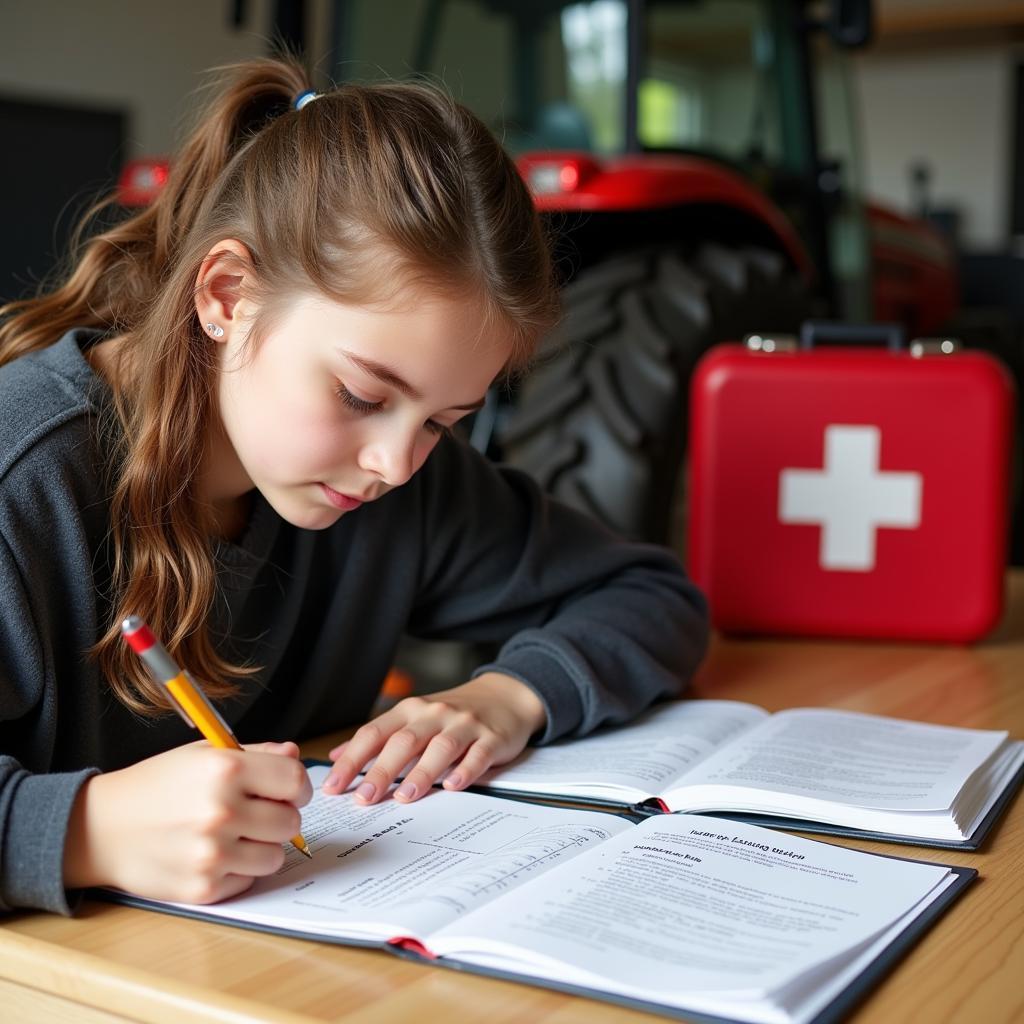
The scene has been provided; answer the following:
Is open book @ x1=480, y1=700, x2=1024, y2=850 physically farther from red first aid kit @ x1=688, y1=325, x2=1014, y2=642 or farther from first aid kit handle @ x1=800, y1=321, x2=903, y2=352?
first aid kit handle @ x1=800, y1=321, x2=903, y2=352

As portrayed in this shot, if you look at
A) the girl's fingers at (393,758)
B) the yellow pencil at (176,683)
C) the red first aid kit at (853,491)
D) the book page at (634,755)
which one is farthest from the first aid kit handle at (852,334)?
the yellow pencil at (176,683)

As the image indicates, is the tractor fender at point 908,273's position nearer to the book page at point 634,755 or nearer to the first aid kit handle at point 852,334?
the first aid kit handle at point 852,334

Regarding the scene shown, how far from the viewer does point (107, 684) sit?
2.84 ft

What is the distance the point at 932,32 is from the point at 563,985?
728 centimetres

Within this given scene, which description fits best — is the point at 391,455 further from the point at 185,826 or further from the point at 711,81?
the point at 711,81

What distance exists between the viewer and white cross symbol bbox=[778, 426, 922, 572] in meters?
1.34

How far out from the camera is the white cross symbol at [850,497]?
4.41ft

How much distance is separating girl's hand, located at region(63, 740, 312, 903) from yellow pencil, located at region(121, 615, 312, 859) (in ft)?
0.05

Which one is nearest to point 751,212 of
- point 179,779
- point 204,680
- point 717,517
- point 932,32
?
point 717,517

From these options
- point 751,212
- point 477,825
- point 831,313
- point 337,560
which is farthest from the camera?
point 831,313

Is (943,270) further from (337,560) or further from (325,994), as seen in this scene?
(325,994)

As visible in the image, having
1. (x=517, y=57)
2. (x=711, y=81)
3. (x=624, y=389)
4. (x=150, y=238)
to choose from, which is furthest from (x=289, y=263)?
(x=711, y=81)

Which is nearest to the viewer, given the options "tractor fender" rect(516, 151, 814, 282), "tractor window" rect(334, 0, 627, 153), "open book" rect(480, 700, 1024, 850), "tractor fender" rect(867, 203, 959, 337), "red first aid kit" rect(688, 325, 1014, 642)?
"open book" rect(480, 700, 1024, 850)

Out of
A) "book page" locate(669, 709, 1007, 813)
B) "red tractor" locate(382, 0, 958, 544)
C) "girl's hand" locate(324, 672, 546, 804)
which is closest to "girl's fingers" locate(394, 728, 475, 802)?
"girl's hand" locate(324, 672, 546, 804)
